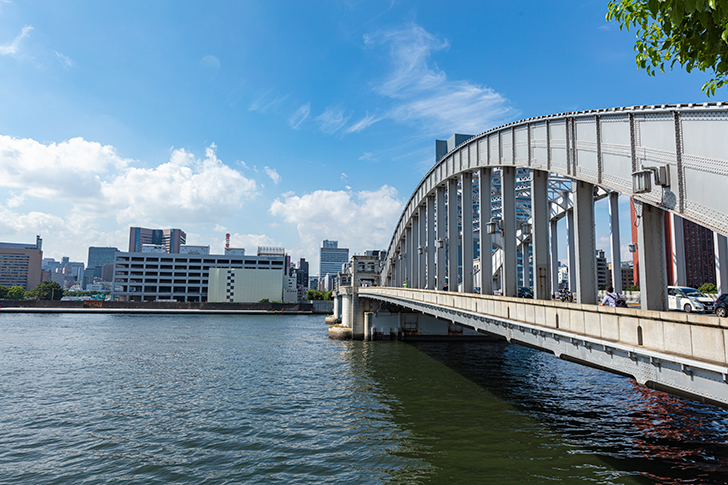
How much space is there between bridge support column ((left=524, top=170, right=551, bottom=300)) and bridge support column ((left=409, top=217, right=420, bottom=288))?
94.8ft

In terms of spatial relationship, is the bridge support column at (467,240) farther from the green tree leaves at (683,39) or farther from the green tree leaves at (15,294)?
the green tree leaves at (15,294)

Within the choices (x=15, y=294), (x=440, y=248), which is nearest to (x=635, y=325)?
(x=440, y=248)

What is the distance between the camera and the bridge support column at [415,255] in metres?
52.9

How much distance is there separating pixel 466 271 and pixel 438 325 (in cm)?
2705

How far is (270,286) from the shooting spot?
494 ft

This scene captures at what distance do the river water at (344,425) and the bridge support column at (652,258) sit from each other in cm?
572

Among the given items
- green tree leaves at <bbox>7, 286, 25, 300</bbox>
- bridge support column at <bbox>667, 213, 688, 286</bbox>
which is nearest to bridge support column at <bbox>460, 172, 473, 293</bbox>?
bridge support column at <bbox>667, 213, 688, 286</bbox>

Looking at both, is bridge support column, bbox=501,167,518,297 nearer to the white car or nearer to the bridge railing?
the bridge railing

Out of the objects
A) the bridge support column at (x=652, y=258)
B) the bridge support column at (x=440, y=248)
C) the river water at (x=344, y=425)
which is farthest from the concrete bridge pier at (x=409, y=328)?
the bridge support column at (x=652, y=258)

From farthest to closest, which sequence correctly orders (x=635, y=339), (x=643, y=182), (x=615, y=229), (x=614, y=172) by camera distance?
(x=615, y=229)
(x=614, y=172)
(x=643, y=182)
(x=635, y=339)

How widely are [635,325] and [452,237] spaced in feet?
80.9

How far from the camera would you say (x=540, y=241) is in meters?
22.8

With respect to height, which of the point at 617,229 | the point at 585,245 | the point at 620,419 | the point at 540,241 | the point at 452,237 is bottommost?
the point at 620,419

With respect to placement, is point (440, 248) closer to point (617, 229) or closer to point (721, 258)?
point (617, 229)
